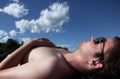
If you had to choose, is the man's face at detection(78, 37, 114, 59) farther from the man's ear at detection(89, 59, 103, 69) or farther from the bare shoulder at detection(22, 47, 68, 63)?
the bare shoulder at detection(22, 47, 68, 63)

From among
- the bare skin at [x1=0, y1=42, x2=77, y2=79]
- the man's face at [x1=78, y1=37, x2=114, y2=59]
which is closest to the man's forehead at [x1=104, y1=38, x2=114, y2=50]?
the man's face at [x1=78, y1=37, x2=114, y2=59]

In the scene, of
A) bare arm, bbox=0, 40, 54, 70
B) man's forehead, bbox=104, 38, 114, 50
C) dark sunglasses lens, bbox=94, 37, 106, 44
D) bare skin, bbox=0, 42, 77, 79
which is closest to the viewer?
bare skin, bbox=0, 42, 77, 79

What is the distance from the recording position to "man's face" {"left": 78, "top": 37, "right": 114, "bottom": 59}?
4727 mm

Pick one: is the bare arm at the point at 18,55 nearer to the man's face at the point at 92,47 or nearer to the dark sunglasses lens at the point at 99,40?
the man's face at the point at 92,47

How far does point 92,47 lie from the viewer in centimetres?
480

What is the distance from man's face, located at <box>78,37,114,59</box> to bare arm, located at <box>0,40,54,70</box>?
704 mm

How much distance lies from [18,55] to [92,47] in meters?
1.17

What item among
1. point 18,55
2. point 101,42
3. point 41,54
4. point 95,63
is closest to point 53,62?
point 41,54

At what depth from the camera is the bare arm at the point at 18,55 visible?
14.5 ft

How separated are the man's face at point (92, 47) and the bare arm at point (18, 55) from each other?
2.31ft

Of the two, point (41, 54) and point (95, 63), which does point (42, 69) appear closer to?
point (41, 54)

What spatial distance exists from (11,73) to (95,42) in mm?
1507

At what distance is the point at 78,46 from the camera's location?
4.88 meters

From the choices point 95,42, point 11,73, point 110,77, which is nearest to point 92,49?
point 95,42
